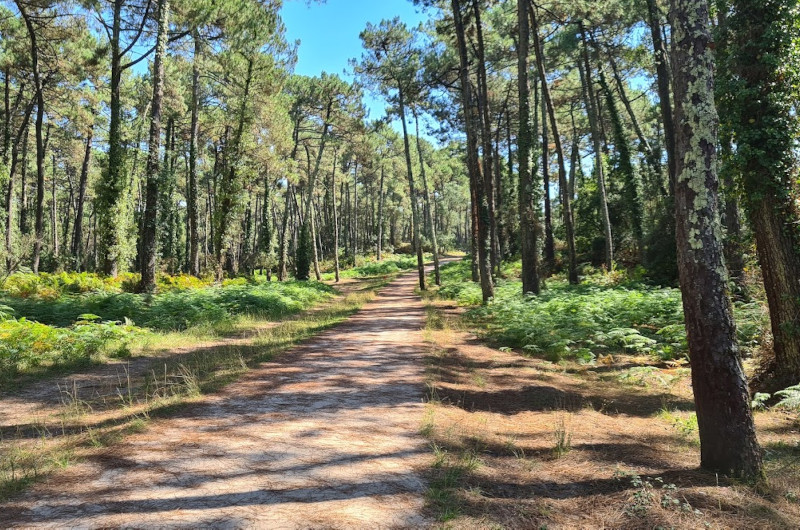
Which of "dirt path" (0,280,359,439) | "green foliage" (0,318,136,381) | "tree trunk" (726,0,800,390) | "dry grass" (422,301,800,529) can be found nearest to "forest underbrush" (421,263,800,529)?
"dry grass" (422,301,800,529)

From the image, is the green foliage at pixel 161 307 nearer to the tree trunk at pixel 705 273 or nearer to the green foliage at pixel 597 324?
the green foliage at pixel 597 324

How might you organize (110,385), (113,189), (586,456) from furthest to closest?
1. (113,189)
2. (110,385)
3. (586,456)

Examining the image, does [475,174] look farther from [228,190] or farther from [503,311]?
[228,190]

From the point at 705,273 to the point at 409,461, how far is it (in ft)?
8.96

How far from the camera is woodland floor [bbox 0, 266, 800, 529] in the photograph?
2693mm

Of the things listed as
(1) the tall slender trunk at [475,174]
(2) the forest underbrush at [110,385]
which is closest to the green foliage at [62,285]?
(2) the forest underbrush at [110,385]

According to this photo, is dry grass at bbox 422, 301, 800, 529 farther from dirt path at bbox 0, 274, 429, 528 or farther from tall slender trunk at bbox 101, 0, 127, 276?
tall slender trunk at bbox 101, 0, 127, 276

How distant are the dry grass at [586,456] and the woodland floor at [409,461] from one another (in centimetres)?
1

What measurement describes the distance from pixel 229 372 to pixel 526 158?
37.1 feet

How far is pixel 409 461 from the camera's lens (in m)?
3.54

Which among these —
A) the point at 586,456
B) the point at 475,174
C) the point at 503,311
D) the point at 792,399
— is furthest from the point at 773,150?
the point at 475,174

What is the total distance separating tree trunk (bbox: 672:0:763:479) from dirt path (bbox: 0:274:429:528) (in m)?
2.27

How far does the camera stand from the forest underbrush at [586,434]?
2.82 metres

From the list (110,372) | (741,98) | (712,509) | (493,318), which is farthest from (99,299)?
(741,98)
